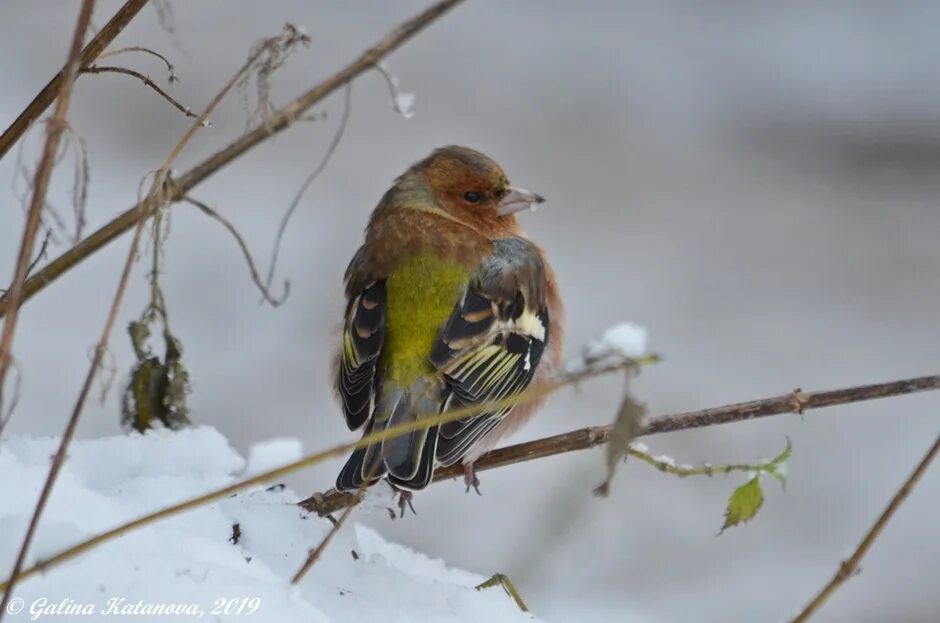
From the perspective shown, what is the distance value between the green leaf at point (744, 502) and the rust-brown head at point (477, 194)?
2126 millimetres

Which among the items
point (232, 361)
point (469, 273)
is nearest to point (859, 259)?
point (232, 361)

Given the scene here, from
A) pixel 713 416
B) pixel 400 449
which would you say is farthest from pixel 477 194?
pixel 713 416

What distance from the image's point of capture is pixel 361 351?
3.64 m

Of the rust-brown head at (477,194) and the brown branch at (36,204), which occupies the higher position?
the rust-brown head at (477,194)

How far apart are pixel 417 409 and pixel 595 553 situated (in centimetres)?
252

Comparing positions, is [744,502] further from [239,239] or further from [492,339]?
A: [492,339]

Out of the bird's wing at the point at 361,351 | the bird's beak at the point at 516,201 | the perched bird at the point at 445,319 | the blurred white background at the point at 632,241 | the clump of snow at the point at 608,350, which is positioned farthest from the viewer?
the blurred white background at the point at 632,241

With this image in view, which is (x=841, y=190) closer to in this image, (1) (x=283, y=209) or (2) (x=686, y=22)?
(2) (x=686, y=22)

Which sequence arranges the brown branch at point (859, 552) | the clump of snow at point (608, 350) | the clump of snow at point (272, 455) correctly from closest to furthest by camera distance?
the clump of snow at point (608, 350)
the brown branch at point (859, 552)
the clump of snow at point (272, 455)

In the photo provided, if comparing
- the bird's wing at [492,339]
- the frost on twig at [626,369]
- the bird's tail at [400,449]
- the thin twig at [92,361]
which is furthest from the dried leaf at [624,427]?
the bird's wing at [492,339]

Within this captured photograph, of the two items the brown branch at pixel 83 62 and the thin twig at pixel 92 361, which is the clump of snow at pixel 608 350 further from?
the brown branch at pixel 83 62

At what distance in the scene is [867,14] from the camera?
9914 mm

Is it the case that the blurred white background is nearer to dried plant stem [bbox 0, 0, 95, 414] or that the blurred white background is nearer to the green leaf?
the green leaf

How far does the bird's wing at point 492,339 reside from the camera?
3381 millimetres
